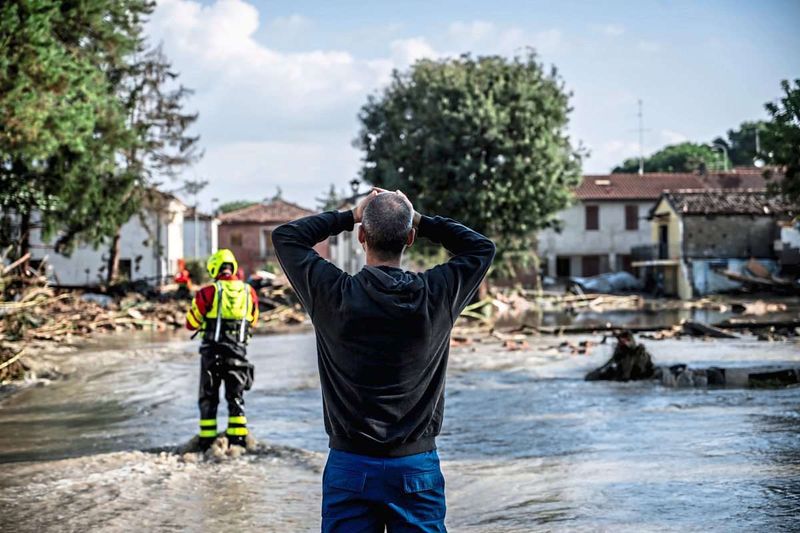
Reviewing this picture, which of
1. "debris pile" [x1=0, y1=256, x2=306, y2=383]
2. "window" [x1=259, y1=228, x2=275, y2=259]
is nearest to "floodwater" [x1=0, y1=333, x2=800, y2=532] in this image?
"debris pile" [x1=0, y1=256, x2=306, y2=383]

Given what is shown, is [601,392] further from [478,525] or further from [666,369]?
[478,525]

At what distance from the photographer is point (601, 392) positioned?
47.5 feet

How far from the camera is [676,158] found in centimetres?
9188

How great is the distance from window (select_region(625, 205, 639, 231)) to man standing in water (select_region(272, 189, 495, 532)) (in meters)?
66.3

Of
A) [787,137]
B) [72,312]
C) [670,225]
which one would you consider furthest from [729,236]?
[72,312]

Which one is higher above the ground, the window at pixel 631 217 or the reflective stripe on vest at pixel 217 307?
the window at pixel 631 217

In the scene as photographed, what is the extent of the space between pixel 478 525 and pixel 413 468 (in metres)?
3.59

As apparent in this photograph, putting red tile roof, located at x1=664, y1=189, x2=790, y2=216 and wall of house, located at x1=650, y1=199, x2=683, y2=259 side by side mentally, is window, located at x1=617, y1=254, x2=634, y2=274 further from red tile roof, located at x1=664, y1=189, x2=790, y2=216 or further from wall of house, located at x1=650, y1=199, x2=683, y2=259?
red tile roof, located at x1=664, y1=189, x2=790, y2=216

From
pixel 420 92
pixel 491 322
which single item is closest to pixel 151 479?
pixel 491 322

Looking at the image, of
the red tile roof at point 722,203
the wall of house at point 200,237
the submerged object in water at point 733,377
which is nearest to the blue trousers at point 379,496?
the submerged object in water at point 733,377

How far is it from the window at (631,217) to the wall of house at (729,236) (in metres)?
14.1

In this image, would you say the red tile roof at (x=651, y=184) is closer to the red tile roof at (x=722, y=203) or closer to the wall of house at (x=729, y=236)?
the red tile roof at (x=722, y=203)

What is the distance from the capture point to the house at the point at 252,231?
279 feet

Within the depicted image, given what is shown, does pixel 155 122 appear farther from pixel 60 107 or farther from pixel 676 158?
pixel 676 158
